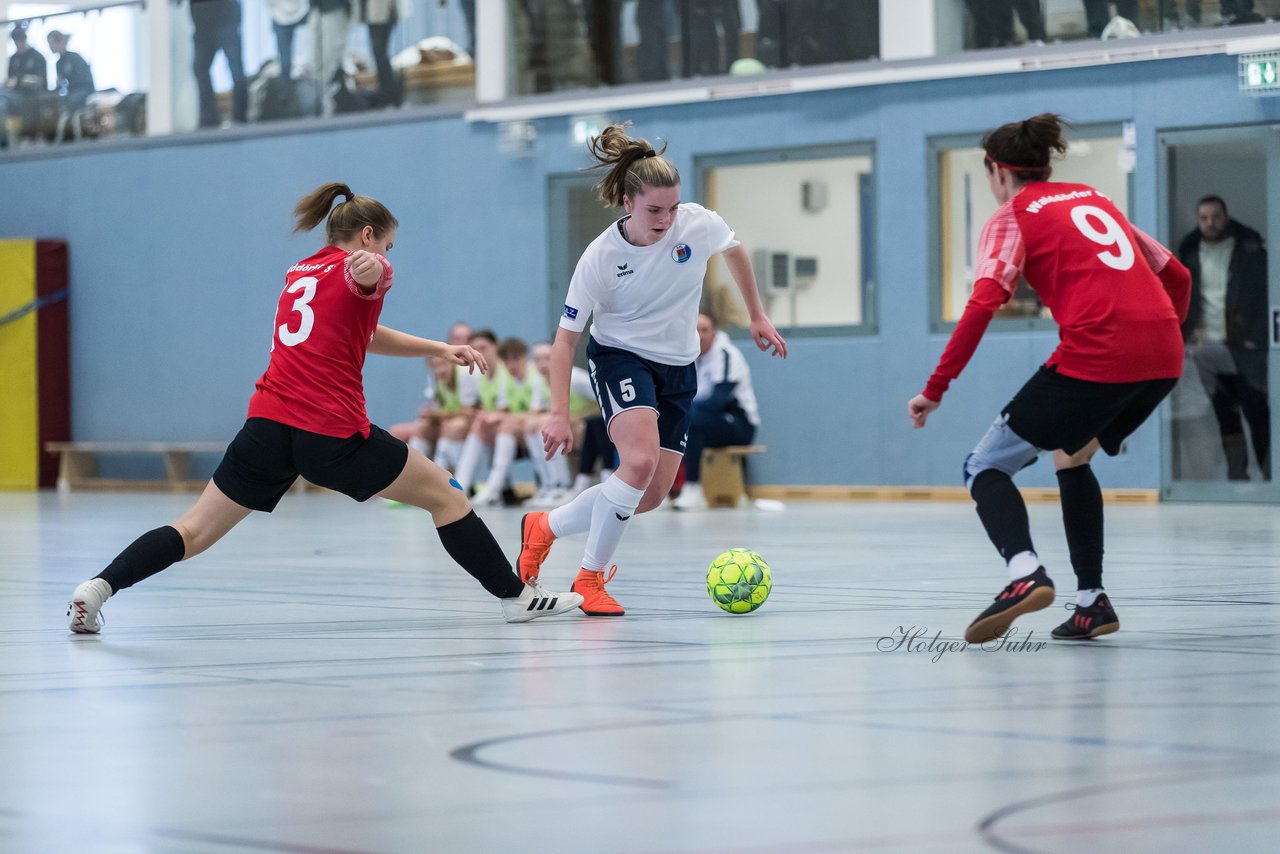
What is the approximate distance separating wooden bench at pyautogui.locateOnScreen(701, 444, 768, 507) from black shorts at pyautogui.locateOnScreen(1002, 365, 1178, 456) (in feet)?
35.0

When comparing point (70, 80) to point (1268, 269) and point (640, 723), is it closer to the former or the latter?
point (1268, 269)

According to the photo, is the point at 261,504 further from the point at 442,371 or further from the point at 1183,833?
the point at 442,371

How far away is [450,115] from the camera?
19.1 meters

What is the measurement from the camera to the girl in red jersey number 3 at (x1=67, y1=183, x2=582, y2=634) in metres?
6.00

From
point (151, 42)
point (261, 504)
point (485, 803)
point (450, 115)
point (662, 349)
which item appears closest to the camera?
point (485, 803)

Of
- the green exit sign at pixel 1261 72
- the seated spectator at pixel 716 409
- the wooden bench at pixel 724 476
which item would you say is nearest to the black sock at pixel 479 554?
the seated spectator at pixel 716 409

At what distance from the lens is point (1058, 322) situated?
17.3ft

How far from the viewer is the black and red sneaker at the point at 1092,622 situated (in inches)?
218

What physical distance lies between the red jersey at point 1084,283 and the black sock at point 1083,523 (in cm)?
40

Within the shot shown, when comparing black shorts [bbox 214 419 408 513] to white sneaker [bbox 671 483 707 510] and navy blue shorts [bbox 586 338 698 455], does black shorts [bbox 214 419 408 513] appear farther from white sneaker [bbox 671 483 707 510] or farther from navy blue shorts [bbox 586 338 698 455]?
white sneaker [bbox 671 483 707 510]

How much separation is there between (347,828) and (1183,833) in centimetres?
132

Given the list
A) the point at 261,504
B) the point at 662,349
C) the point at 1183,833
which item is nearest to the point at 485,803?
the point at 1183,833

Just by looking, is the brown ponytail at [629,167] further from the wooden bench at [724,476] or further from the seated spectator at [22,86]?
the seated spectator at [22,86]

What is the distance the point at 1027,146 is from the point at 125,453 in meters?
17.6
